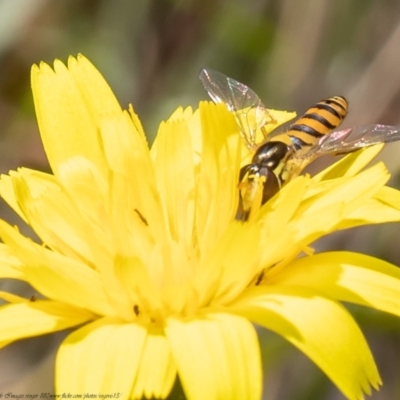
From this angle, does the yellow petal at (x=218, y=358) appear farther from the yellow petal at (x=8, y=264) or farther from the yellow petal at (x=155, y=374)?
the yellow petal at (x=8, y=264)

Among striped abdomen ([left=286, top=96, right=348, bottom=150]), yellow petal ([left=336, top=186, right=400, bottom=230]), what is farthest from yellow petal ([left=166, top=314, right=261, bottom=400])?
striped abdomen ([left=286, top=96, right=348, bottom=150])

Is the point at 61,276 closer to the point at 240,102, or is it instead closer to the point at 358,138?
the point at 358,138

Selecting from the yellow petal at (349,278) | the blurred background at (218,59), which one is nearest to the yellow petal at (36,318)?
the yellow petal at (349,278)

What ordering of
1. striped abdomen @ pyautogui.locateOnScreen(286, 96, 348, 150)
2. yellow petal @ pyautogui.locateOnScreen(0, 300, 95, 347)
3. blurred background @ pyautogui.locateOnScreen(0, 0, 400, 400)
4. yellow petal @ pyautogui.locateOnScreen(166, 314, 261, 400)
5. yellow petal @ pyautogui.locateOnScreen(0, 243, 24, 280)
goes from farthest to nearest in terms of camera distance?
blurred background @ pyautogui.locateOnScreen(0, 0, 400, 400) → striped abdomen @ pyautogui.locateOnScreen(286, 96, 348, 150) → yellow petal @ pyautogui.locateOnScreen(0, 243, 24, 280) → yellow petal @ pyautogui.locateOnScreen(0, 300, 95, 347) → yellow petal @ pyautogui.locateOnScreen(166, 314, 261, 400)

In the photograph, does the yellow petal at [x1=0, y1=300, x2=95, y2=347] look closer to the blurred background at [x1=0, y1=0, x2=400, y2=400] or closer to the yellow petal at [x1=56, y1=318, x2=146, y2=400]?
the yellow petal at [x1=56, y1=318, x2=146, y2=400]

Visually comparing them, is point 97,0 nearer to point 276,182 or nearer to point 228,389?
point 276,182

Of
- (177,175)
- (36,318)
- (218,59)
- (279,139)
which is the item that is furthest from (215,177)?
(218,59)
